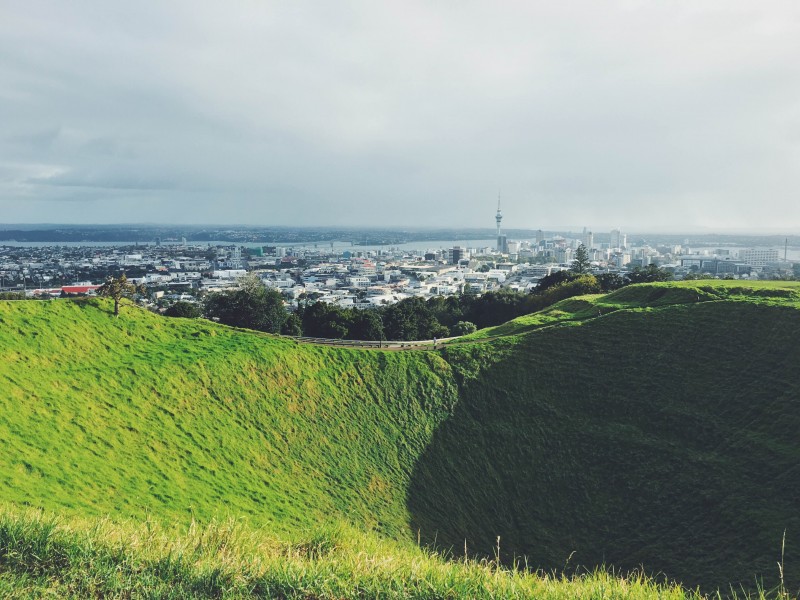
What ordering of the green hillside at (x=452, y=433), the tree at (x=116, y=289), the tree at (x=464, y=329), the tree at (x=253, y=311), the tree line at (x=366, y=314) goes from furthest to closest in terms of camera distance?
the tree at (x=464, y=329) → the tree at (x=253, y=311) → the tree line at (x=366, y=314) → the tree at (x=116, y=289) → the green hillside at (x=452, y=433)

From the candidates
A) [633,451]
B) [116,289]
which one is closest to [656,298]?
[633,451]

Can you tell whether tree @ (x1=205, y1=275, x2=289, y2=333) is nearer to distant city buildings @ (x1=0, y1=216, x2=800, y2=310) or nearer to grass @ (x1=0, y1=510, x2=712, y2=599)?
grass @ (x1=0, y1=510, x2=712, y2=599)

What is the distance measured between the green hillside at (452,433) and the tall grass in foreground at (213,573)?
20.5 feet

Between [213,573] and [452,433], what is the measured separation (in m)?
16.4

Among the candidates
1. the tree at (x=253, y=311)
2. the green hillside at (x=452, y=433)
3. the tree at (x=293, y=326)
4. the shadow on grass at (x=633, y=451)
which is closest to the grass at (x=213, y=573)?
the green hillside at (x=452, y=433)

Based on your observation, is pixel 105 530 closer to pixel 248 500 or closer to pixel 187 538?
pixel 187 538

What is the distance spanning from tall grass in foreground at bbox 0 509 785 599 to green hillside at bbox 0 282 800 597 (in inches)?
246

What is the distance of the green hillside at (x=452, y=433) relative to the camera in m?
14.4

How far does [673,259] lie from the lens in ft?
646

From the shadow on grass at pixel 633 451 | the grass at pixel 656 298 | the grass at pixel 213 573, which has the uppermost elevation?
the grass at pixel 656 298

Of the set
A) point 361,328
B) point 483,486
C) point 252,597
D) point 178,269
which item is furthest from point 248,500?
point 178,269

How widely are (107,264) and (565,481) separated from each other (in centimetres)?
13933

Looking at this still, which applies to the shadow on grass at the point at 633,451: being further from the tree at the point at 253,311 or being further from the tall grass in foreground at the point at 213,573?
the tree at the point at 253,311

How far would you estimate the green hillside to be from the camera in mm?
14438
